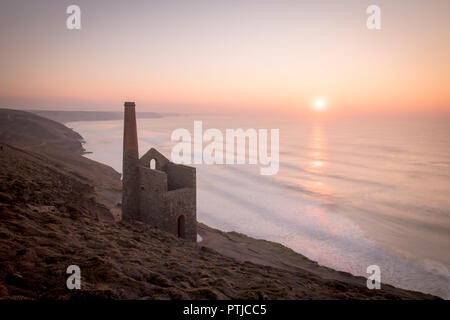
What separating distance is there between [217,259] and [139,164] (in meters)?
7.43

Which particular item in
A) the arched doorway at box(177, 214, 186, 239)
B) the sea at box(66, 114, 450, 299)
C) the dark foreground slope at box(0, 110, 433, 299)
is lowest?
the sea at box(66, 114, 450, 299)

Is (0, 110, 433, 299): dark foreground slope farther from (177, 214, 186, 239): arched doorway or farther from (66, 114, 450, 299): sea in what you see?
(66, 114, 450, 299): sea

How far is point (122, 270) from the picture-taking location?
7863mm

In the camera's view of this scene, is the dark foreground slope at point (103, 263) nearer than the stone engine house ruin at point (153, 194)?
Yes

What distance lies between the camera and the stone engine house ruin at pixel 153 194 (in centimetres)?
1570

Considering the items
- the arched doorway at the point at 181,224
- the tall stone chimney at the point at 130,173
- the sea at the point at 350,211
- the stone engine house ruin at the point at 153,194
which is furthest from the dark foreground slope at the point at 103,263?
the sea at the point at 350,211

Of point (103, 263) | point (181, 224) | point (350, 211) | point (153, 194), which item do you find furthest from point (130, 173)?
point (350, 211)

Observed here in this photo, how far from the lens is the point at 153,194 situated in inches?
627

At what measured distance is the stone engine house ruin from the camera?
1570cm

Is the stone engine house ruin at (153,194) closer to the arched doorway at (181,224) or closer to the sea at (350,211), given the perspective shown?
the arched doorway at (181,224)

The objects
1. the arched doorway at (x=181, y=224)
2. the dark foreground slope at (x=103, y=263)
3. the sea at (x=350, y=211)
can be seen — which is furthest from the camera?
the sea at (x=350, y=211)

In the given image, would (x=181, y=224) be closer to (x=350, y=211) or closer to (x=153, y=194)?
(x=153, y=194)

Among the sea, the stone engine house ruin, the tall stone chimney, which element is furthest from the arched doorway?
the sea

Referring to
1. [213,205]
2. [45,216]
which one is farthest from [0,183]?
[213,205]
